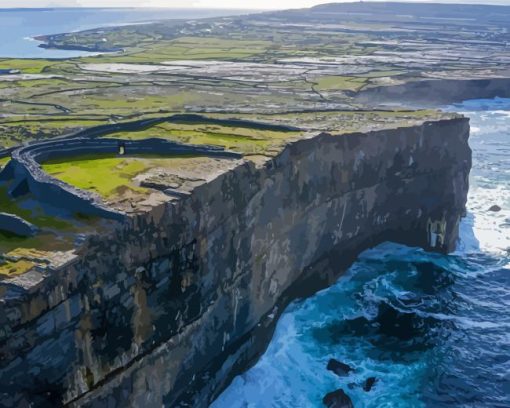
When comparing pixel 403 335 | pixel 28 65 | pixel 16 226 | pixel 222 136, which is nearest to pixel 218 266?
pixel 16 226

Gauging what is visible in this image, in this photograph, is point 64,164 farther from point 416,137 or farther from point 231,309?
point 416,137

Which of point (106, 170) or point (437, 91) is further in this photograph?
Answer: point (437, 91)

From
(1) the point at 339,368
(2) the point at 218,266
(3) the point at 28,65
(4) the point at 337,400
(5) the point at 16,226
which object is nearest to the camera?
(5) the point at 16,226

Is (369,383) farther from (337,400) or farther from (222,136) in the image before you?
(222,136)

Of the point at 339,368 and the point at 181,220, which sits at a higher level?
the point at 181,220

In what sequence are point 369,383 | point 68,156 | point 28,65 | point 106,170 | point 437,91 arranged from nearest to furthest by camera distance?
point 369,383 → point 106,170 → point 68,156 → point 437,91 → point 28,65

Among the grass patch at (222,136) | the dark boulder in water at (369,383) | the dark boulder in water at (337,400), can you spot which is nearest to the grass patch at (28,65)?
the grass patch at (222,136)

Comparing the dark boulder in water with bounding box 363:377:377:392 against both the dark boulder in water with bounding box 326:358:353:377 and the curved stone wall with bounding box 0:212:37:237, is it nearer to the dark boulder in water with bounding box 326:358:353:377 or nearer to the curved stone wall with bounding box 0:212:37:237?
the dark boulder in water with bounding box 326:358:353:377

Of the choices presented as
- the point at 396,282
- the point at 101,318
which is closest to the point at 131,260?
the point at 101,318
